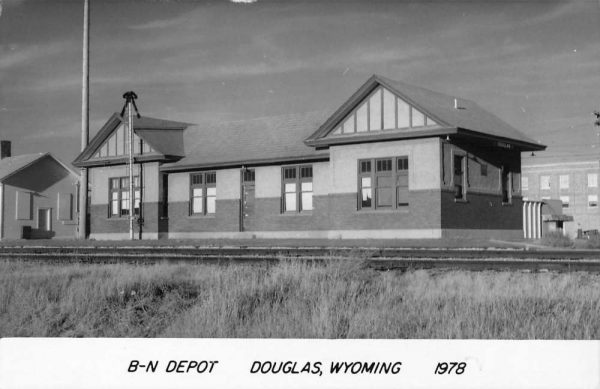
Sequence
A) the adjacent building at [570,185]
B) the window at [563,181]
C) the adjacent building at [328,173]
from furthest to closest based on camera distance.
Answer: the window at [563,181] → the adjacent building at [570,185] → the adjacent building at [328,173]

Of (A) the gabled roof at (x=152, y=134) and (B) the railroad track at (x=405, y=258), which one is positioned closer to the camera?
(B) the railroad track at (x=405, y=258)

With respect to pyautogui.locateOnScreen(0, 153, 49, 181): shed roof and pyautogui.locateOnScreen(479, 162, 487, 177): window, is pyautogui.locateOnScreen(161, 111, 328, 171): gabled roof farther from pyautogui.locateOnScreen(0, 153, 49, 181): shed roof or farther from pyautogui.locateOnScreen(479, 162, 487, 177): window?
pyautogui.locateOnScreen(0, 153, 49, 181): shed roof

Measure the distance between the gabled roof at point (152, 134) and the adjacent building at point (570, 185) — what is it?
149 feet

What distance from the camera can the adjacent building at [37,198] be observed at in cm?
4103

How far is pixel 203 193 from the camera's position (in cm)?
3384

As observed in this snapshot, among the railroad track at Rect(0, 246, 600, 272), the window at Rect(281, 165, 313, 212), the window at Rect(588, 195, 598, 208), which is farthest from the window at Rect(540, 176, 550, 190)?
the railroad track at Rect(0, 246, 600, 272)

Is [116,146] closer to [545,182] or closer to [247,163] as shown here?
[247,163]

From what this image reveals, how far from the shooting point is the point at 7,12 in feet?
24.0

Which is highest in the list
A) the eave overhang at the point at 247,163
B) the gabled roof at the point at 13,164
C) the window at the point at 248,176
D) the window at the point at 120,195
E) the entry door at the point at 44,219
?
the gabled roof at the point at 13,164

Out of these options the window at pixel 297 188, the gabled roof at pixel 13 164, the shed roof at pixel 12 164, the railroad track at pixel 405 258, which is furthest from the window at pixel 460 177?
the shed roof at pixel 12 164
